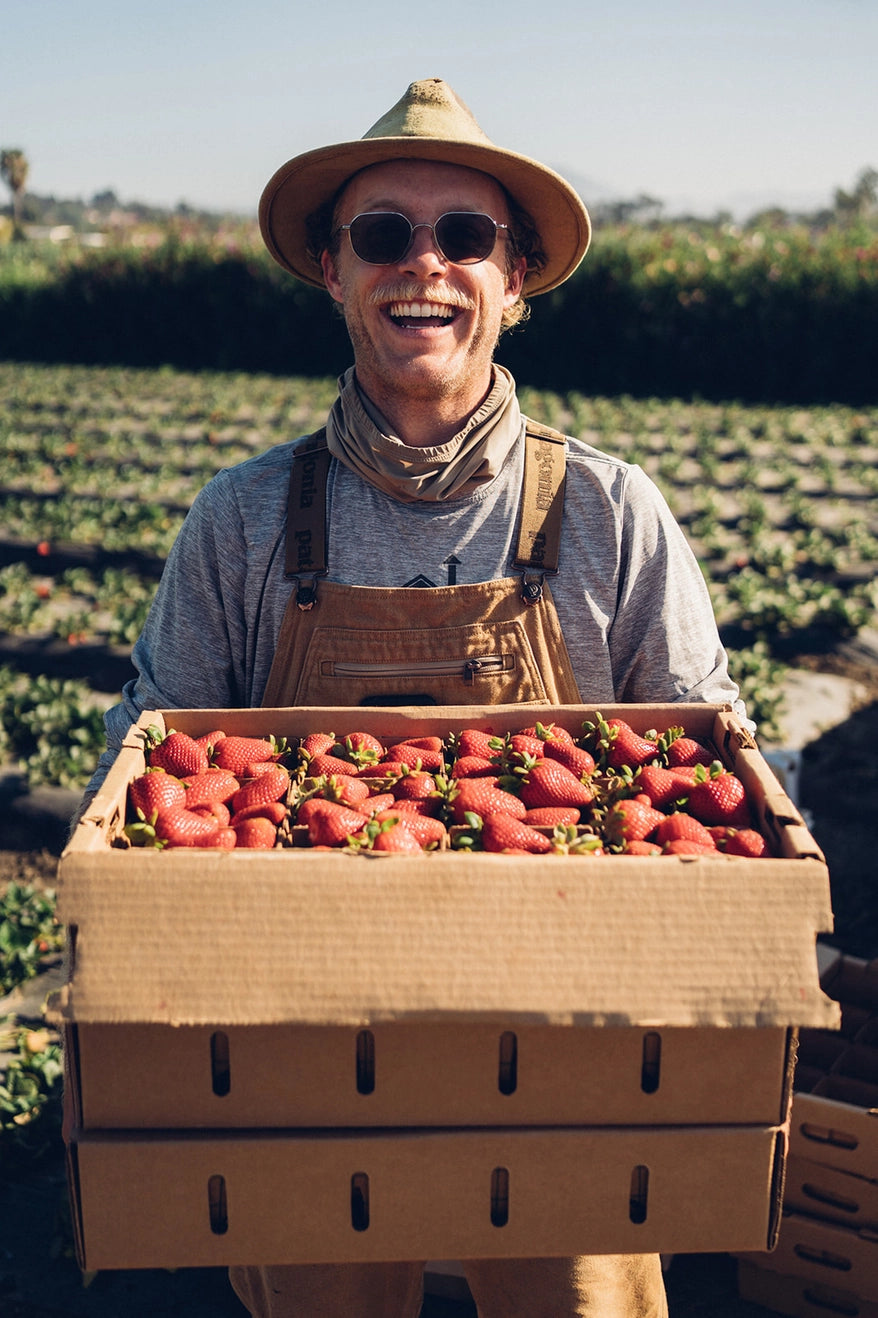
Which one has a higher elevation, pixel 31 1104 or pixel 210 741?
pixel 210 741

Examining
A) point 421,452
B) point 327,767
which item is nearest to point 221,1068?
point 327,767

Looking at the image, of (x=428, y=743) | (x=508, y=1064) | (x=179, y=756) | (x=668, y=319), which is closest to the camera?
(x=508, y=1064)

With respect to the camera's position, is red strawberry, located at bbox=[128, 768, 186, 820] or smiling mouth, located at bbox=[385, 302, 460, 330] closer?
red strawberry, located at bbox=[128, 768, 186, 820]

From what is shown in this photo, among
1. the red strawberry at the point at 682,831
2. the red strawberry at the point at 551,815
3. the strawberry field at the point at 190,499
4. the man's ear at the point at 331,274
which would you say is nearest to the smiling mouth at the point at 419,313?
the man's ear at the point at 331,274

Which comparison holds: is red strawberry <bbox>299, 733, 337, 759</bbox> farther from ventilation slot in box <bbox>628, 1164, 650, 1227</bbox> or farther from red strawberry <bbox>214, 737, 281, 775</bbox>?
ventilation slot in box <bbox>628, 1164, 650, 1227</bbox>

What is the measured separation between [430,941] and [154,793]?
21.9 inches

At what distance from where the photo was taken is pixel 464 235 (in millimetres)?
2477

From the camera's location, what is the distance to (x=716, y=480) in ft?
38.3

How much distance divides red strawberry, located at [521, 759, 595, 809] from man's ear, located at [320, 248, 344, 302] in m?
1.39

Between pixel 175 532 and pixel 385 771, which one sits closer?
pixel 385 771

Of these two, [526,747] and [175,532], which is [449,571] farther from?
[175,532]

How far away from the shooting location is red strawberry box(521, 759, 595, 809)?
1.86 meters

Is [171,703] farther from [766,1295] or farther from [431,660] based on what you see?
[766,1295]

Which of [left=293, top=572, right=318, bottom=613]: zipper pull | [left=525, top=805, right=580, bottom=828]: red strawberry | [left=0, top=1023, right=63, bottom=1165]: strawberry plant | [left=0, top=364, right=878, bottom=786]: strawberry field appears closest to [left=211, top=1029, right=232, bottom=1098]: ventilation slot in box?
[left=525, top=805, right=580, bottom=828]: red strawberry
